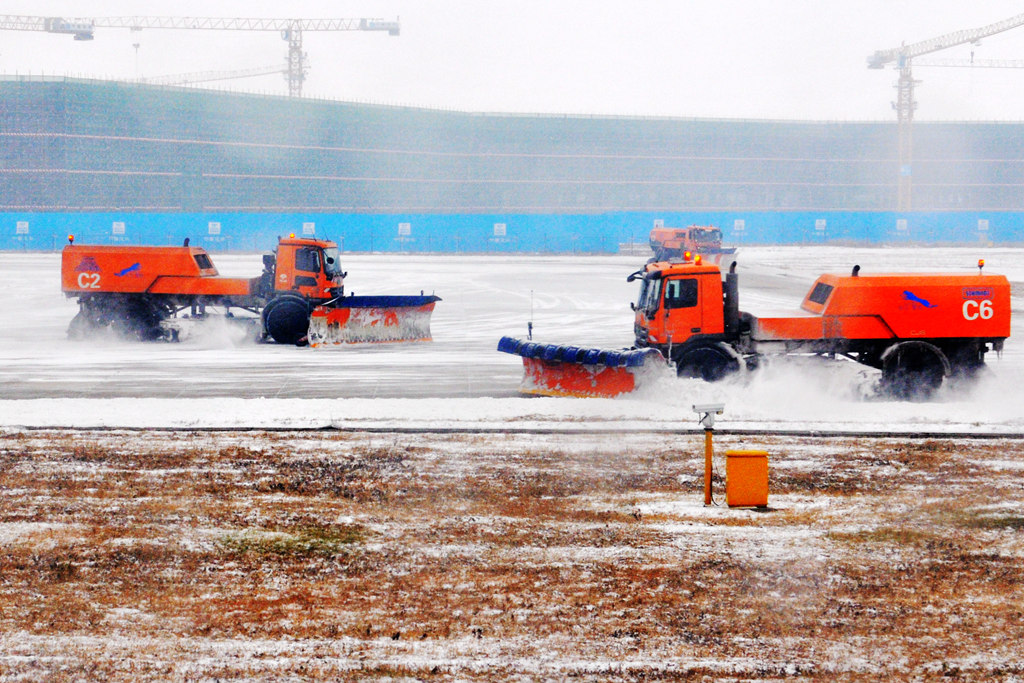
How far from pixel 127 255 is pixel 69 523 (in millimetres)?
15452

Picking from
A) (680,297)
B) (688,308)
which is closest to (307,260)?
(680,297)

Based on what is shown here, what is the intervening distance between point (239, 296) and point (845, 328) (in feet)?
45.9

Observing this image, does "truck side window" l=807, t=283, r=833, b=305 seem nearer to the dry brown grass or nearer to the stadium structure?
the dry brown grass

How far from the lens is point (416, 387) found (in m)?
19.2

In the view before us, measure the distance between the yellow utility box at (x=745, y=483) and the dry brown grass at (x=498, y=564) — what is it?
0.79 feet

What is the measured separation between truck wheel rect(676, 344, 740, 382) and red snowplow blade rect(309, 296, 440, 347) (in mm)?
9040

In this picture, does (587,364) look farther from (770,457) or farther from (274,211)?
(274,211)

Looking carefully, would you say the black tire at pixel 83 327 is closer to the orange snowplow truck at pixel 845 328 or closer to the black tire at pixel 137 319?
the black tire at pixel 137 319

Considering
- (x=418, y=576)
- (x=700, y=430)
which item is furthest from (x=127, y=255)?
(x=418, y=576)

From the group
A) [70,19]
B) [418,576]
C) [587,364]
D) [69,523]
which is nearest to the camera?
[418,576]

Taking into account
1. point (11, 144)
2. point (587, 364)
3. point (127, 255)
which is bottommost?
point (587, 364)

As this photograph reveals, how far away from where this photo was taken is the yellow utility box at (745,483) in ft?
37.0

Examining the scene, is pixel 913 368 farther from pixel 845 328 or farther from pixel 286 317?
pixel 286 317

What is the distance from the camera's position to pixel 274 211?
83625 mm
